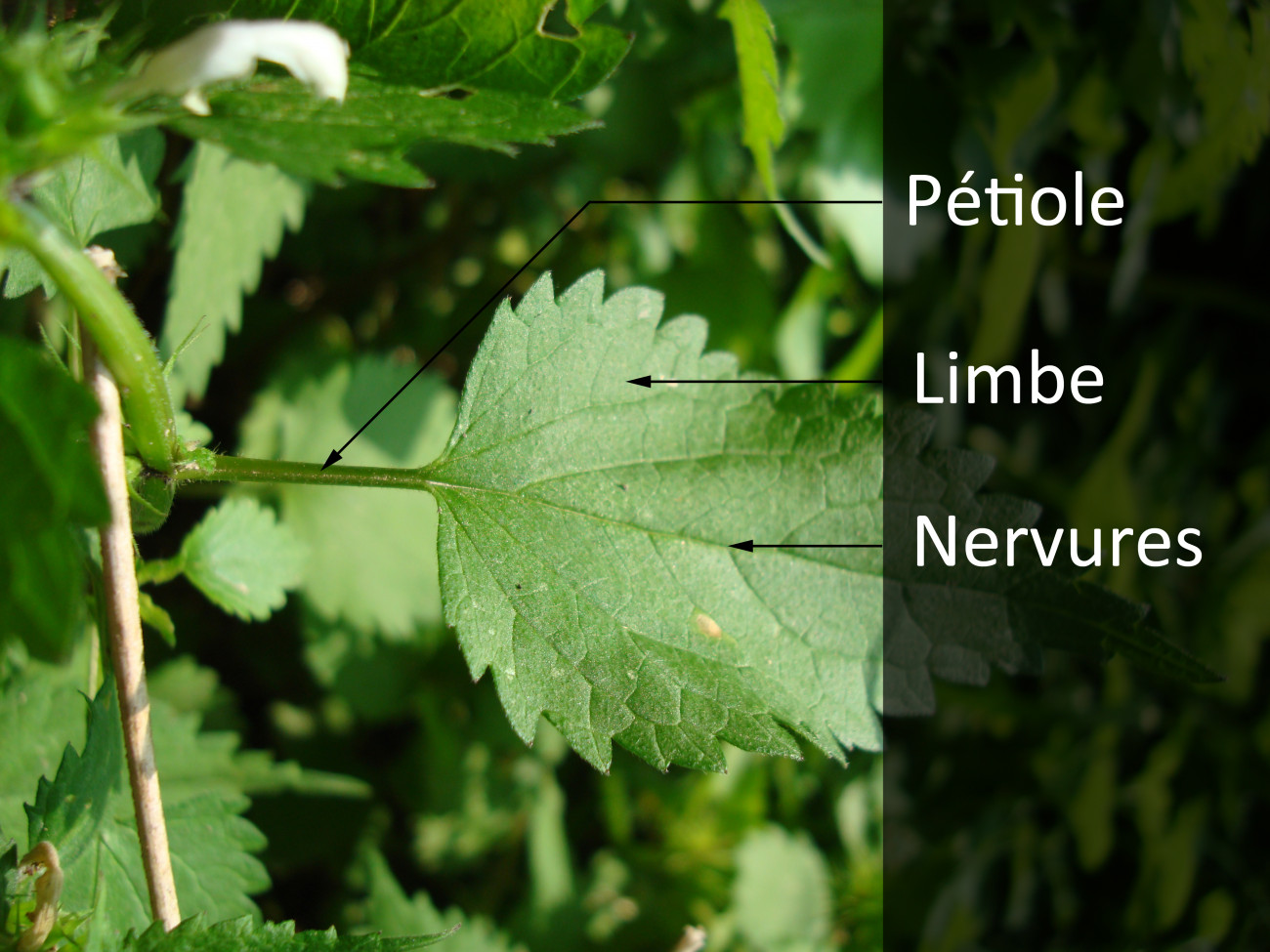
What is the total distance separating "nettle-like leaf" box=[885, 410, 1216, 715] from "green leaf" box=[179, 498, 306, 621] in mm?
385

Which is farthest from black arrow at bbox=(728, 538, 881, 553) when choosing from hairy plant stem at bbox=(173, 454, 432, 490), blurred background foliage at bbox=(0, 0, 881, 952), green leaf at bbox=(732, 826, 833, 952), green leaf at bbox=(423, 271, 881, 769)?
green leaf at bbox=(732, 826, 833, 952)

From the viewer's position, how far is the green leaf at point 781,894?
3.57ft

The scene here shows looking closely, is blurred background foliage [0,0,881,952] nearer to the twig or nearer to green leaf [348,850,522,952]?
green leaf [348,850,522,952]

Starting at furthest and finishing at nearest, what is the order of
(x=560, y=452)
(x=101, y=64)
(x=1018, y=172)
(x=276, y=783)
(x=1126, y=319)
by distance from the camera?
(x=1126, y=319) < (x=1018, y=172) < (x=276, y=783) < (x=560, y=452) < (x=101, y=64)

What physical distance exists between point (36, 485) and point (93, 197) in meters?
0.28

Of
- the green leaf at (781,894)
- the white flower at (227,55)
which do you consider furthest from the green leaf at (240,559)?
the green leaf at (781,894)

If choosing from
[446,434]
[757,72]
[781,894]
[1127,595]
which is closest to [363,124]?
[757,72]

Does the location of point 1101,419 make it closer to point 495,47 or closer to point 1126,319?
point 1126,319

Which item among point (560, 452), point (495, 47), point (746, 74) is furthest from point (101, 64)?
point (746, 74)

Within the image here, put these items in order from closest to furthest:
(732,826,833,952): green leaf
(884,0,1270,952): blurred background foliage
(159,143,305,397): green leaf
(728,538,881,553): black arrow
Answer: (728,538,881,553): black arrow
(159,143,305,397): green leaf
(732,826,833,952): green leaf
(884,0,1270,952): blurred background foliage

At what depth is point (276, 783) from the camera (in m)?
0.76

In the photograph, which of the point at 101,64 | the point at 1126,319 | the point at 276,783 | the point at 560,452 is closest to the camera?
the point at 101,64

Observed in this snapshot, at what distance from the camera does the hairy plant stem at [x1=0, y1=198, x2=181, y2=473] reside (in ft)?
1.05

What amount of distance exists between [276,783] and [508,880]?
1.26 feet
